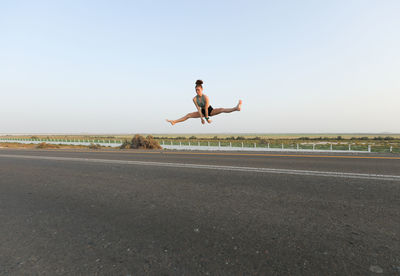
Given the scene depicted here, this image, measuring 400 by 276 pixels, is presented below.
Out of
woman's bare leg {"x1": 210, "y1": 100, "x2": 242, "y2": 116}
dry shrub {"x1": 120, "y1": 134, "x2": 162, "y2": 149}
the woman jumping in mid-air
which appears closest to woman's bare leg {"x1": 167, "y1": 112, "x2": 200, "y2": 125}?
the woman jumping in mid-air

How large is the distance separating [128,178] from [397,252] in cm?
576

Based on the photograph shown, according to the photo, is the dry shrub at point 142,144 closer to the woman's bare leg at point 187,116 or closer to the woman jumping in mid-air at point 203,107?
the woman's bare leg at point 187,116

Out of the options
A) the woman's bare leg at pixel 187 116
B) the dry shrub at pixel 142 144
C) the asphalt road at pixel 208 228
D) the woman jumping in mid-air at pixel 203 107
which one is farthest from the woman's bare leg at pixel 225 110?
the dry shrub at pixel 142 144

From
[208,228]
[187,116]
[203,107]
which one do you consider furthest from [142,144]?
[208,228]

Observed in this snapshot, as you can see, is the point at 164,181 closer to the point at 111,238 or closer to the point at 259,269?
the point at 111,238

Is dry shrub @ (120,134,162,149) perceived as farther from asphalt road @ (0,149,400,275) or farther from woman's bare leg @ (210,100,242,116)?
asphalt road @ (0,149,400,275)

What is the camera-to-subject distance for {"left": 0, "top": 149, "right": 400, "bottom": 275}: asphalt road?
1.88m

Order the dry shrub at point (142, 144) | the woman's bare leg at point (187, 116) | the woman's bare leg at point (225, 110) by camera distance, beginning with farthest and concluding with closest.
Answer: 1. the dry shrub at point (142, 144)
2. the woman's bare leg at point (187, 116)
3. the woman's bare leg at point (225, 110)

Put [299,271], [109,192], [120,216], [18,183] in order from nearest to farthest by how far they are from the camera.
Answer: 1. [299,271]
2. [120,216]
3. [109,192]
4. [18,183]

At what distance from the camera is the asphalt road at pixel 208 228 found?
6.15 ft

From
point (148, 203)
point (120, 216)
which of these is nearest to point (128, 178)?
point (148, 203)

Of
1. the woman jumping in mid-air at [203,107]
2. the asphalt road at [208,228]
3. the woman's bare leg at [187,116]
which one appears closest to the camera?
the asphalt road at [208,228]

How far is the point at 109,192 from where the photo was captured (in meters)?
4.50

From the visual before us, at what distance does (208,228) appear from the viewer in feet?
8.59
